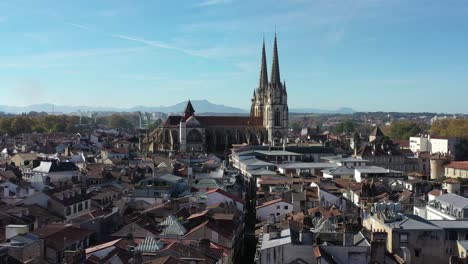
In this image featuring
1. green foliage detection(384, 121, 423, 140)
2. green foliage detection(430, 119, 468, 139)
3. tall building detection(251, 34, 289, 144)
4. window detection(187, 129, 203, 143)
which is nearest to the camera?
window detection(187, 129, 203, 143)

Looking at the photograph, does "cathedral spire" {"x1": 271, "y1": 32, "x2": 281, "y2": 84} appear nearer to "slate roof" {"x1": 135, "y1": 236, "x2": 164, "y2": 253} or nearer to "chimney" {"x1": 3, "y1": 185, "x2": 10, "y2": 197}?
"chimney" {"x1": 3, "y1": 185, "x2": 10, "y2": 197}

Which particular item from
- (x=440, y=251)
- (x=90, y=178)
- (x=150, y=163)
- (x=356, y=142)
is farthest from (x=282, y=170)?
(x=440, y=251)

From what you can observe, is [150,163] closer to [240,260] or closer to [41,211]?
[41,211]

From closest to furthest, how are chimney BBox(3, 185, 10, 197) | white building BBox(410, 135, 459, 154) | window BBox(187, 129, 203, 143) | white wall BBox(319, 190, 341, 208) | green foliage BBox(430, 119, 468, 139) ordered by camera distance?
A: chimney BBox(3, 185, 10, 197), white wall BBox(319, 190, 341, 208), white building BBox(410, 135, 459, 154), window BBox(187, 129, 203, 143), green foliage BBox(430, 119, 468, 139)

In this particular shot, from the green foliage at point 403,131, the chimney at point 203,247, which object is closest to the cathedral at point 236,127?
the green foliage at point 403,131

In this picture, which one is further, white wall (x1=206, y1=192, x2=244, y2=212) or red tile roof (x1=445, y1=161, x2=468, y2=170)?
red tile roof (x1=445, y1=161, x2=468, y2=170)

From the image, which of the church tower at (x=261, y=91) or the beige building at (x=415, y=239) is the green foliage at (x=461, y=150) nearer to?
the church tower at (x=261, y=91)

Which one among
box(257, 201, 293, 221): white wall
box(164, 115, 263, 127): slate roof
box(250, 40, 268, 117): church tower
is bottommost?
box(257, 201, 293, 221): white wall

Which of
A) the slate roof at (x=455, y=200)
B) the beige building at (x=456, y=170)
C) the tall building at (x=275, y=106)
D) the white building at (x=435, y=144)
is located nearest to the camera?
the slate roof at (x=455, y=200)

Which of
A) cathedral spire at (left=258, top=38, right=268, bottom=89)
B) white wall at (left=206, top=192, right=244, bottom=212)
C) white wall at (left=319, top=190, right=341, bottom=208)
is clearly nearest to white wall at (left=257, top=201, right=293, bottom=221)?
white wall at (left=206, top=192, right=244, bottom=212)
